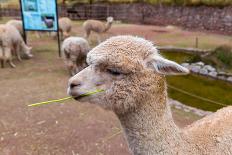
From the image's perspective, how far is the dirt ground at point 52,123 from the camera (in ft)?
12.6

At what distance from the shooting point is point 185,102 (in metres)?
5.93

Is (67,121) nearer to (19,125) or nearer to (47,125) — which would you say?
(47,125)

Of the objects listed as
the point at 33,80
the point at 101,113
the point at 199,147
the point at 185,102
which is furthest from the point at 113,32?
the point at 199,147

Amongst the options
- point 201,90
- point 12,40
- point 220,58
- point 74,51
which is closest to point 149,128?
point 201,90

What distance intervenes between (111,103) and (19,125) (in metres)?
3.18

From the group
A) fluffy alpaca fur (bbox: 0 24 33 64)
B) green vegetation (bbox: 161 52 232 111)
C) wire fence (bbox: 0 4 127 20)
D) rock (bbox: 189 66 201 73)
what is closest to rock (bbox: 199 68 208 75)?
rock (bbox: 189 66 201 73)

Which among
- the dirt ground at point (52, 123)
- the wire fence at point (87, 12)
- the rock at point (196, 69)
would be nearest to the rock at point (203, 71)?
the rock at point (196, 69)

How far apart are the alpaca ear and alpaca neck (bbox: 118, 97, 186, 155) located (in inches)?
7.8

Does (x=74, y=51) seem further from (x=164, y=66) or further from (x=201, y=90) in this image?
(x=164, y=66)

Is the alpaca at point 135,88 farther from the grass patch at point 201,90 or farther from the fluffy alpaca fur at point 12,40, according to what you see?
the fluffy alpaca fur at point 12,40

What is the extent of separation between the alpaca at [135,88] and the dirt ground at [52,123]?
82.0 inches

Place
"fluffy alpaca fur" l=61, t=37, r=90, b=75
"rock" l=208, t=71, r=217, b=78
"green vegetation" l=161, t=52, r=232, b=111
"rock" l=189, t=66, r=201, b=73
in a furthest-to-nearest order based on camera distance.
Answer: "rock" l=189, t=66, r=201, b=73 < "rock" l=208, t=71, r=217, b=78 < "fluffy alpaca fur" l=61, t=37, r=90, b=75 < "green vegetation" l=161, t=52, r=232, b=111

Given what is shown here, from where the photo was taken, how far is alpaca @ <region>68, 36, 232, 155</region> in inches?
65.0

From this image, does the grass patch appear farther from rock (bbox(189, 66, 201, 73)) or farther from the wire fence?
the wire fence
